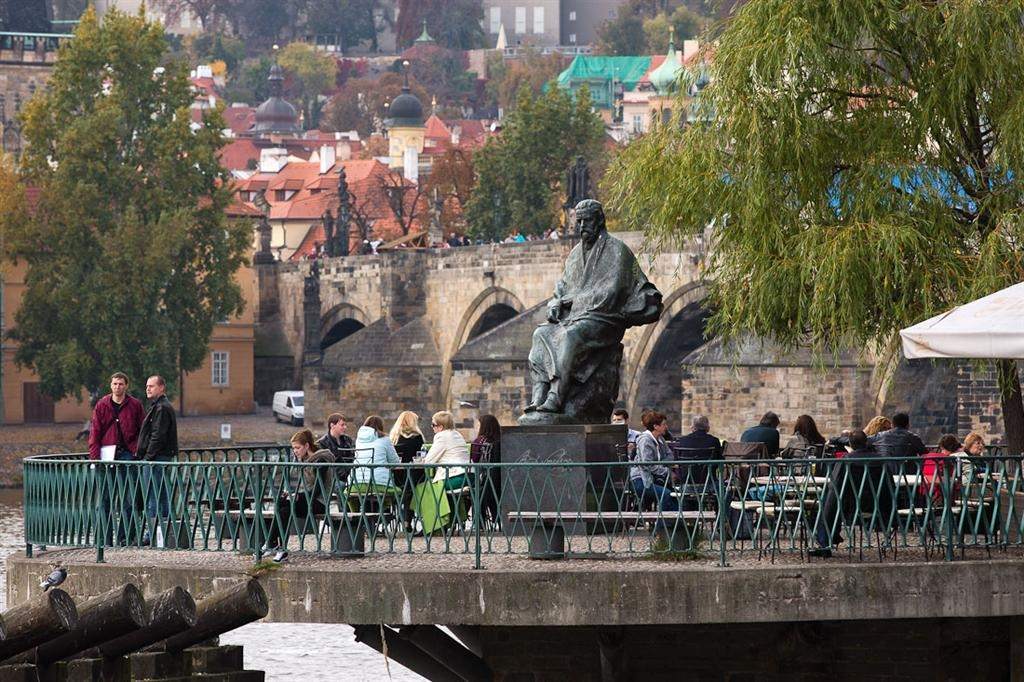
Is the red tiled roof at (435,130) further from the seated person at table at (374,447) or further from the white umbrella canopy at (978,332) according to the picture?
the white umbrella canopy at (978,332)

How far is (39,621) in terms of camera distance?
41.9 feet

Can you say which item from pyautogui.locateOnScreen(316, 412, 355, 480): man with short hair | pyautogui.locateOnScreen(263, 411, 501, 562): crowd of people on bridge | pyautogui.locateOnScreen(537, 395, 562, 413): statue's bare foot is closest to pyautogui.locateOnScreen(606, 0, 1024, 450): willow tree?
Result: pyautogui.locateOnScreen(263, 411, 501, 562): crowd of people on bridge

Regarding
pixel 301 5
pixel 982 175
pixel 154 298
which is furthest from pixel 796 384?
pixel 301 5

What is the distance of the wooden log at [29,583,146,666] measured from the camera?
42.2ft

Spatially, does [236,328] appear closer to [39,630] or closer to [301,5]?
[39,630]

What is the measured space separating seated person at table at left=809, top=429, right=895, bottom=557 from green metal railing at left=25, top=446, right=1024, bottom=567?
0.01m

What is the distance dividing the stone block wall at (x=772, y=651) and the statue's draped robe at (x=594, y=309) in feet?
5.22

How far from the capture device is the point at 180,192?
59.5 m

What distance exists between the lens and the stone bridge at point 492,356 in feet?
141

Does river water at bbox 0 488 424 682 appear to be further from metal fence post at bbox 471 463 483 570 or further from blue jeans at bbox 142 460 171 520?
metal fence post at bbox 471 463 483 570

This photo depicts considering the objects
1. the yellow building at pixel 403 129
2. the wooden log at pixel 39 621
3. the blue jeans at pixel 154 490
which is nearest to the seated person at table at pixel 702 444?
the blue jeans at pixel 154 490

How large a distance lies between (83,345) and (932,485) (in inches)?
1834

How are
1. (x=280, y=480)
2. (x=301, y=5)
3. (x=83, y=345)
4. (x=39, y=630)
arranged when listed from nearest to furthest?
1. (x=39, y=630)
2. (x=280, y=480)
3. (x=83, y=345)
4. (x=301, y=5)

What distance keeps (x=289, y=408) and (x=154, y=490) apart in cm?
5269
